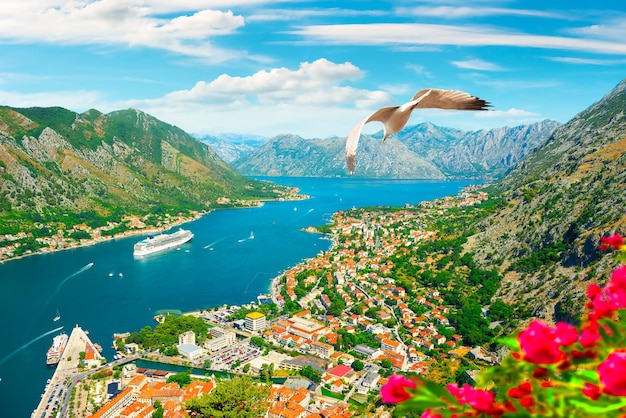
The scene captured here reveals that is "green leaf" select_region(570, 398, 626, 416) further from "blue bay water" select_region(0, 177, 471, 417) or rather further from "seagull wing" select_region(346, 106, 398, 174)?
"blue bay water" select_region(0, 177, 471, 417)

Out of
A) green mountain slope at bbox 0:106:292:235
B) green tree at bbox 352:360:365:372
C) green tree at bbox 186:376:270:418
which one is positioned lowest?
green tree at bbox 352:360:365:372

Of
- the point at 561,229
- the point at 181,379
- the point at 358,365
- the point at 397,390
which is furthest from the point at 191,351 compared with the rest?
the point at 561,229

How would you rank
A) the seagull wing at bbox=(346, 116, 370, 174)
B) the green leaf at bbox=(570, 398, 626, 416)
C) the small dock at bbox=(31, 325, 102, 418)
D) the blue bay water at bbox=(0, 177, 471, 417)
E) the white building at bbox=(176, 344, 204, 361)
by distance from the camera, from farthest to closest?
the white building at bbox=(176, 344, 204, 361)
the blue bay water at bbox=(0, 177, 471, 417)
the small dock at bbox=(31, 325, 102, 418)
the seagull wing at bbox=(346, 116, 370, 174)
the green leaf at bbox=(570, 398, 626, 416)

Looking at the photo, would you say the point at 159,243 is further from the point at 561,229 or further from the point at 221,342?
the point at 561,229

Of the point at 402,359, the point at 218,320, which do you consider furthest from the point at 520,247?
the point at 218,320

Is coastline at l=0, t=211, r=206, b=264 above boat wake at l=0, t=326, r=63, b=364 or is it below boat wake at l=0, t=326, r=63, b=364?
above

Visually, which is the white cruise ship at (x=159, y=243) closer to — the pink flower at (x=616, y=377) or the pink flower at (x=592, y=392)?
the pink flower at (x=592, y=392)

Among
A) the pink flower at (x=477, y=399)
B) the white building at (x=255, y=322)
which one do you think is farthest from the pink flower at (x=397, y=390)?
the white building at (x=255, y=322)

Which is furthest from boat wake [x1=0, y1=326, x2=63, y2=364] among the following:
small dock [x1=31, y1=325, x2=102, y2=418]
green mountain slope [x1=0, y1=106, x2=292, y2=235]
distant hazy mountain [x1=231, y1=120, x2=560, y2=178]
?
distant hazy mountain [x1=231, y1=120, x2=560, y2=178]
